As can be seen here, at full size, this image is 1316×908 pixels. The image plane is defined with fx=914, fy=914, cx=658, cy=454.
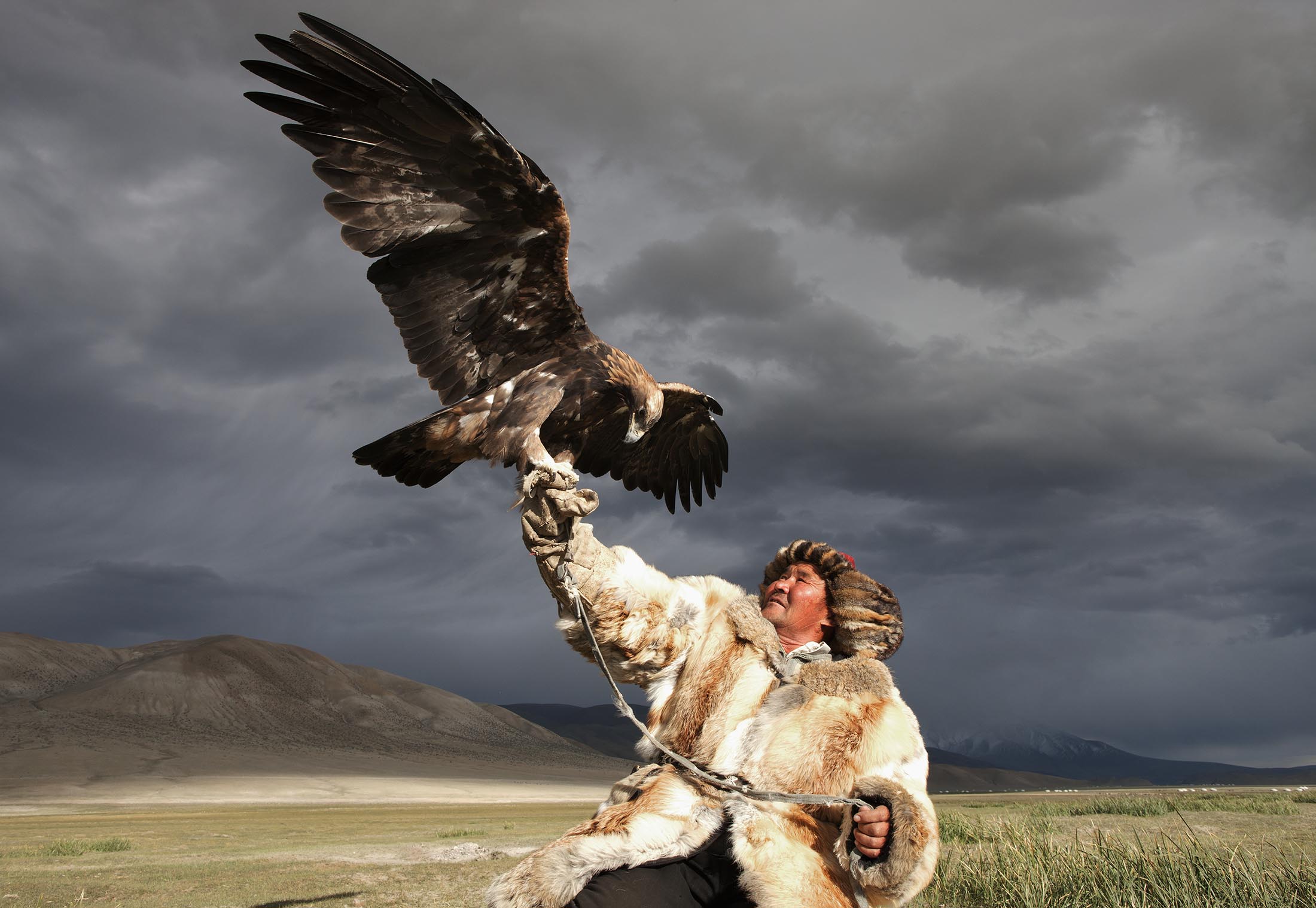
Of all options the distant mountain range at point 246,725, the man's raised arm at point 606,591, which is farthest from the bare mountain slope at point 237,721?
the man's raised arm at point 606,591

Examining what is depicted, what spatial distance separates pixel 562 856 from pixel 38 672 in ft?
316

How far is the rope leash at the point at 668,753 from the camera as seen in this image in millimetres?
2674

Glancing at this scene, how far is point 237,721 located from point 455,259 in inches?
3291

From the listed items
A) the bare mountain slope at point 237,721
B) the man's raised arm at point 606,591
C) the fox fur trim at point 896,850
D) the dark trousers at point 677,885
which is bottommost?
the bare mountain slope at point 237,721

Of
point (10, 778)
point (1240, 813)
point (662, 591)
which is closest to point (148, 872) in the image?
point (662, 591)

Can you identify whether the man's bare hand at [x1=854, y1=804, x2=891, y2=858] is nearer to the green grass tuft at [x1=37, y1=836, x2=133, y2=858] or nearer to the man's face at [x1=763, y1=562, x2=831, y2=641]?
the man's face at [x1=763, y1=562, x2=831, y2=641]

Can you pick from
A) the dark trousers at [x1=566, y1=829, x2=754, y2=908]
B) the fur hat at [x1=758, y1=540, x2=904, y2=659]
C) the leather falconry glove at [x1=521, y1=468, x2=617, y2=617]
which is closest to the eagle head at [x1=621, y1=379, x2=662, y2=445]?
the fur hat at [x1=758, y1=540, x2=904, y2=659]

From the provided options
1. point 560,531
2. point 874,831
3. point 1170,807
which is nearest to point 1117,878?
point 874,831

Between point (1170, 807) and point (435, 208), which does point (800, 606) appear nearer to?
point (435, 208)

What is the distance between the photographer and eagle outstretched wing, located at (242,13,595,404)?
4855 mm

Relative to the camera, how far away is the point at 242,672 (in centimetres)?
8725

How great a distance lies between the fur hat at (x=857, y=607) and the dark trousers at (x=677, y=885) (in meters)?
0.83

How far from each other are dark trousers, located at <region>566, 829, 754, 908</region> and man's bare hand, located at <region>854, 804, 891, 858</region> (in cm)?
37

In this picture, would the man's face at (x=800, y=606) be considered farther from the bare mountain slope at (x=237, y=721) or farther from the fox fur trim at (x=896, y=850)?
the bare mountain slope at (x=237, y=721)
